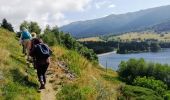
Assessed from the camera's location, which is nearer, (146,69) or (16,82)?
(16,82)

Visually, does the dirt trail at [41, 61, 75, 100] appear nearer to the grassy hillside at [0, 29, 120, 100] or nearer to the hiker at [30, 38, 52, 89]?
the grassy hillside at [0, 29, 120, 100]

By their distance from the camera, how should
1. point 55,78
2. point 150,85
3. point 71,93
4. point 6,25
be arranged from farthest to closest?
point 6,25 < point 150,85 < point 55,78 < point 71,93

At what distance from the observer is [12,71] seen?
624 inches

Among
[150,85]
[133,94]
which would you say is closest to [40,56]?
[133,94]

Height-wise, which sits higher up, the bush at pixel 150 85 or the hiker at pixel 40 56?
the hiker at pixel 40 56

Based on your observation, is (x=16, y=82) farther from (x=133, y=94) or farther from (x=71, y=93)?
(x=133, y=94)

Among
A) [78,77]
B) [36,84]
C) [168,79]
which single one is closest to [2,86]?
[36,84]

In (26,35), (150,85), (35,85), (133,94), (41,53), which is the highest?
(26,35)

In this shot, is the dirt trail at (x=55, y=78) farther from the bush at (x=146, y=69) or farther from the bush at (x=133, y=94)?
the bush at (x=146, y=69)

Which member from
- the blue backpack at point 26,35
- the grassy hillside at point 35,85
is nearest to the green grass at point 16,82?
the grassy hillside at point 35,85

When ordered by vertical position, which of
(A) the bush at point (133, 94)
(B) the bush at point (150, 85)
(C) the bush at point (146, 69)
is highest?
(A) the bush at point (133, 94)

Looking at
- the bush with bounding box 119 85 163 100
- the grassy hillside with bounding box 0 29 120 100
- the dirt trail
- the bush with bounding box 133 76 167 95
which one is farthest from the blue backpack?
the bush with bounding box 133 76 167 95

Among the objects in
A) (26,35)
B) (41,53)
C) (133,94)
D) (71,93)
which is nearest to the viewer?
(71,93)

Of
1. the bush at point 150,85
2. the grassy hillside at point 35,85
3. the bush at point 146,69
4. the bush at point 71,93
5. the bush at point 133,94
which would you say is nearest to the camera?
the grassy hillside at point 35,85
